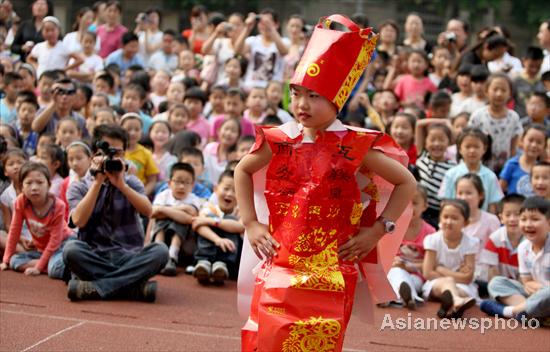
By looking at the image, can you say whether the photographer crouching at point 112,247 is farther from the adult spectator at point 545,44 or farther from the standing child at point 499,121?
the adult spectator at point 545,44

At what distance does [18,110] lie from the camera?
9.64 metres

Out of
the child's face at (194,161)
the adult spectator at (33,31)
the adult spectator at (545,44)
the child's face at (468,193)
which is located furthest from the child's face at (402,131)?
the adult spectator at (33,31)

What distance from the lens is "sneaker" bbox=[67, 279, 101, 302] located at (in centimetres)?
638

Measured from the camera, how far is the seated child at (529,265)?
662 cm

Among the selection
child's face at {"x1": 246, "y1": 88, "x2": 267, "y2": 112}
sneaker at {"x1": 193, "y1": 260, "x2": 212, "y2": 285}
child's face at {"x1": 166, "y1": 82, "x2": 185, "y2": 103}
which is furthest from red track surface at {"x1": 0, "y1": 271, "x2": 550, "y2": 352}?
child's face at {"x1": 166, "y1": 82, "x2": 185, "y2": 103}

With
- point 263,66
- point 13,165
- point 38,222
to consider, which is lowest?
point 38,222

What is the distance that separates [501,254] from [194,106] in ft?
13.5

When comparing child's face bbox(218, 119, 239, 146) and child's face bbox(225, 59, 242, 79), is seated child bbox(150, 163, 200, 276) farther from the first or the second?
child's face bbox(225, 59, 242, 79)

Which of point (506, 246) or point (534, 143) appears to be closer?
point (506, 246)

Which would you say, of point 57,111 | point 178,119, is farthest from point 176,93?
point 57,111

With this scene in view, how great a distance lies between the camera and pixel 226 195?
25.3ft

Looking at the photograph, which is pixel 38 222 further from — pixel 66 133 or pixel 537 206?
pixel 537 206

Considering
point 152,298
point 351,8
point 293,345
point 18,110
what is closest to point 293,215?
point 293,345

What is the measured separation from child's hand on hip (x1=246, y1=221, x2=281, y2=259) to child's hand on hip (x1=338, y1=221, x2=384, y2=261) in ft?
0.95
